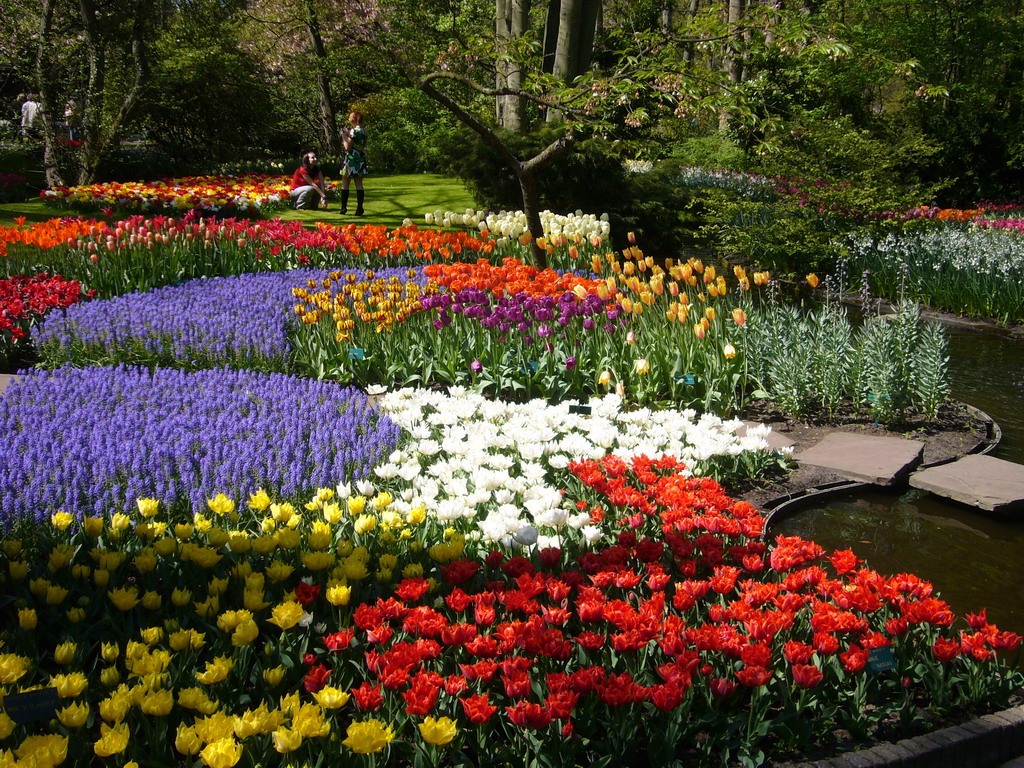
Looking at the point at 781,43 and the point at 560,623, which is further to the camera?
the point at 781,43

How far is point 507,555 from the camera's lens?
121 inches

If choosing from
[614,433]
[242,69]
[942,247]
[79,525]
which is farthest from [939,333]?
[242,69]

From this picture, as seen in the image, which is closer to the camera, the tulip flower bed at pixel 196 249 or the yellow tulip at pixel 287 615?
the yellow tulip at pixel 287 615

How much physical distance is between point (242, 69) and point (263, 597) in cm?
2377

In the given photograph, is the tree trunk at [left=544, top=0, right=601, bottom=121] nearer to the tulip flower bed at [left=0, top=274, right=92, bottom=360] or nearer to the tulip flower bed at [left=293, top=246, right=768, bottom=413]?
the tulip flower bed at [left=293, top=246, right=768, bottom=413]

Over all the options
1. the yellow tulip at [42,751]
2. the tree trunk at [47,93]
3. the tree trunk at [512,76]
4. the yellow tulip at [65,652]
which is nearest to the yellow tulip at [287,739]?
the yellow tulip at [42,751]

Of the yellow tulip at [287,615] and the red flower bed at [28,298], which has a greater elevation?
the red flower bed at [28,298]

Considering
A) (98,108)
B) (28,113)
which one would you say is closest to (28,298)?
(98,108)

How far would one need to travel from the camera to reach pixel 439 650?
7.41ft

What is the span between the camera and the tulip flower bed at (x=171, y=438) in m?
3.38

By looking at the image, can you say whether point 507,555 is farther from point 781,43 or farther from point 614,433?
point 781,43

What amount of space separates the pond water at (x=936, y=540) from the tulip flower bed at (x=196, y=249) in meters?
5.27

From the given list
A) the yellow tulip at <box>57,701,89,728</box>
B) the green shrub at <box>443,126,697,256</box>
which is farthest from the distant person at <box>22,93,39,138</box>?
the yellow tulip at <box>57,701,89,728</box>

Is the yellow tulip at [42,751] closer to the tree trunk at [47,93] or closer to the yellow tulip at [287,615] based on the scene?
the yellow tulip at [287,615]
